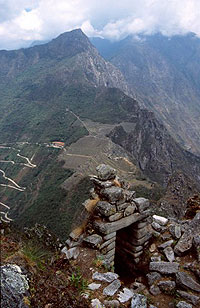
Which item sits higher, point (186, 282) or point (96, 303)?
point (96, 303)

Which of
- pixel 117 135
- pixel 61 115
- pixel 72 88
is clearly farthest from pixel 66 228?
pixel 72 88

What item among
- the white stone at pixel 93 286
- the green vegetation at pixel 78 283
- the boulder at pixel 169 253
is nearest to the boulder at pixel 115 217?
the boulder at pixel 169 253

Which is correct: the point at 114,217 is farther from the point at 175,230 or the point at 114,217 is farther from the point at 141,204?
the point at 175,230

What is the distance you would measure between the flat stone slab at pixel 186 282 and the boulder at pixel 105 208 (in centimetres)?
290

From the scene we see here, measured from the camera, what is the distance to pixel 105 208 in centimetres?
941

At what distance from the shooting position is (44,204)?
7081cm

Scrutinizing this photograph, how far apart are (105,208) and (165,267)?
9.15ft

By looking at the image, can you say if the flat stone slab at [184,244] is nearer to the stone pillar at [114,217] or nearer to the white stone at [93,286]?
the stone pillar at [114,217]

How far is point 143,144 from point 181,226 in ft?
406

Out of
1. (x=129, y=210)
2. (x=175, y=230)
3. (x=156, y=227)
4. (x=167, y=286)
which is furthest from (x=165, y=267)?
(x=156, y=227)

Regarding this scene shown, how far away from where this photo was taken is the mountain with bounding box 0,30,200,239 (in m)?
69.4

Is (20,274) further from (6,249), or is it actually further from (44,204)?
(44,204)

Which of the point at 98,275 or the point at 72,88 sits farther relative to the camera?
the point at 72,88

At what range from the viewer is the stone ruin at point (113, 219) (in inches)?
373
